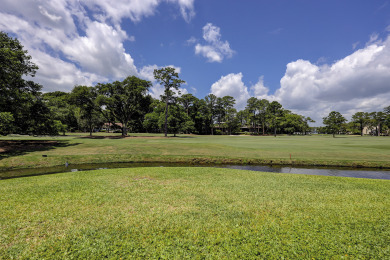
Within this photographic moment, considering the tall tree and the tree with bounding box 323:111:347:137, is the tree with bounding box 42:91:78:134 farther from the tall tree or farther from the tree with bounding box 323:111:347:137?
the tree with bounding box 323:111:347:137

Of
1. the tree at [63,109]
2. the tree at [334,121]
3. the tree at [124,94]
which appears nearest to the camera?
the tree at [63,109]

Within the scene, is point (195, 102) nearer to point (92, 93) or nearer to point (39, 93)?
point (92, 93)

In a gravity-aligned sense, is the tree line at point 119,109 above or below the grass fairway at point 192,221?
above

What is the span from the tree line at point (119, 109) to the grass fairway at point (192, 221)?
20.6m

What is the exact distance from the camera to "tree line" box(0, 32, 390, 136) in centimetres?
2141

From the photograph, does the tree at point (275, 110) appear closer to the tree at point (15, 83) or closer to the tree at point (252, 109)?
the tree at point (252, 109)

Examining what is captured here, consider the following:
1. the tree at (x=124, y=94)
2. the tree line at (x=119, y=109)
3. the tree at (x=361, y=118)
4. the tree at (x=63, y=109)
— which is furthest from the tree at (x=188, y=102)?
the tree at (x=361, y=118)

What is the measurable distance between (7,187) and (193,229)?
10171 mm

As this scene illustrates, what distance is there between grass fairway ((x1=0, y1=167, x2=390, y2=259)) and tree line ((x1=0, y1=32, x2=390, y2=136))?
20.6m

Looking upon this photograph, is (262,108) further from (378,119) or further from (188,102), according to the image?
(378,119)

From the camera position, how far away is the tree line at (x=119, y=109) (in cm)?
2141

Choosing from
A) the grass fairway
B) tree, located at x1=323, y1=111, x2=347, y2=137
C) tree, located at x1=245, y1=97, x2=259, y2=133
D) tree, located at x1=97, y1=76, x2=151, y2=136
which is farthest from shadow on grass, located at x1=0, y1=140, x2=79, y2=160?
tree, located at x1=323, y1=111, x2=347, y2=137

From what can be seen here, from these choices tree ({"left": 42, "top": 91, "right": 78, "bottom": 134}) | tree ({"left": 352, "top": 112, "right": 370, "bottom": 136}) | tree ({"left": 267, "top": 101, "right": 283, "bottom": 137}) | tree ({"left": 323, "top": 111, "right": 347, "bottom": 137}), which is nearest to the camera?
tree ({"left": 42, "top": 91, "right": 78, "bottom": 134})

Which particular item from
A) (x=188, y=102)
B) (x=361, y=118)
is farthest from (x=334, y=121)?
(x=188, y=102)
